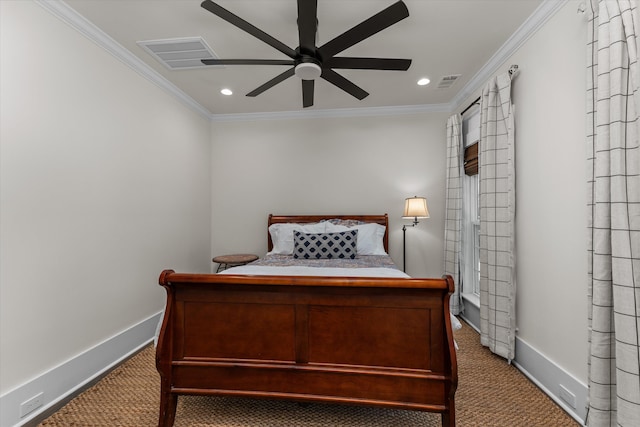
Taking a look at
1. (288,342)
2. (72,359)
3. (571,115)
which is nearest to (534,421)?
(288,342)

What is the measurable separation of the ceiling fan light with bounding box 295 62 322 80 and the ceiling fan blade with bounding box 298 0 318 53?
0.28 feet

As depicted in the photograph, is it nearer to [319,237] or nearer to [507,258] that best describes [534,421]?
[507,258]

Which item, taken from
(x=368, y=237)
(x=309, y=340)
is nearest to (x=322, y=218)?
(x=368, y=237)

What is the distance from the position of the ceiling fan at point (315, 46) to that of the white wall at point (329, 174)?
1.71 meters

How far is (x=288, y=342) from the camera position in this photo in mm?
1639

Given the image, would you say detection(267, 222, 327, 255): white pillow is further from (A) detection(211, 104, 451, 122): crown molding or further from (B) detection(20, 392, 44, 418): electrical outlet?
(B) detection(20, 392, 44, 418): electrical outlet

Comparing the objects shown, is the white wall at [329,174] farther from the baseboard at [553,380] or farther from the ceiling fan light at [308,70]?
the ceiling fan light at [308,70]

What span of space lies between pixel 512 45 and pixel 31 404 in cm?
437

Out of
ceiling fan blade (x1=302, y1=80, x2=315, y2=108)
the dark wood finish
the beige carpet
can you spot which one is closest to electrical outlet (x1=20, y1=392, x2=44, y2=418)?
the beige carpet

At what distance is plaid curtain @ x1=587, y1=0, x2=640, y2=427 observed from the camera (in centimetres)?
126

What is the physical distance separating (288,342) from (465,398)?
4.40 feet

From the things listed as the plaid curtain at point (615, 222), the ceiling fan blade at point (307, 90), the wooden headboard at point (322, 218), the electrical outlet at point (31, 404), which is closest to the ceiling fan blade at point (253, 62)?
the ceiling fan blade at point (307, 90)

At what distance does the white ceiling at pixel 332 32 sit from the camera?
198 cm

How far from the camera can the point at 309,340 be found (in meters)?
1.63
